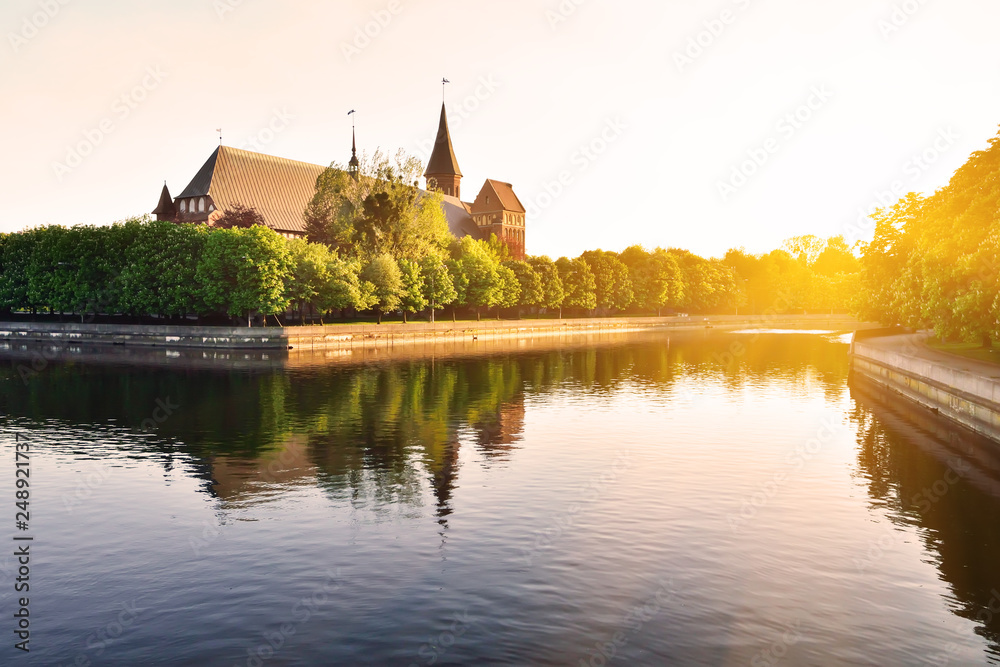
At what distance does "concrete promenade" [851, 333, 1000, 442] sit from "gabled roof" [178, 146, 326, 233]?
312 feet

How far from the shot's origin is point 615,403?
37031 millimetres

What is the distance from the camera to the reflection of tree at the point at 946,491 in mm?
13805

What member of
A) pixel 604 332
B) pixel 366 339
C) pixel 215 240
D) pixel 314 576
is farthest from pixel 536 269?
pixel 314 576

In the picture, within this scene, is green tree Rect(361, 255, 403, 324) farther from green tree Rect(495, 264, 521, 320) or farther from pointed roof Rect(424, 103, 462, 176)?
pointed roof Rect(424, 103, 462, 176)

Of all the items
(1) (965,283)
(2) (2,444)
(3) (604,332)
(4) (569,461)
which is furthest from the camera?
(3) (604,332)

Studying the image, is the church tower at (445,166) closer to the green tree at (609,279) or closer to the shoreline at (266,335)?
the green tree at (609,279)

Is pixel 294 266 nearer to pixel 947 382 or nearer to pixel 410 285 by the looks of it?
pixel 410 285

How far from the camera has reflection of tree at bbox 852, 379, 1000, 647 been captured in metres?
13.8

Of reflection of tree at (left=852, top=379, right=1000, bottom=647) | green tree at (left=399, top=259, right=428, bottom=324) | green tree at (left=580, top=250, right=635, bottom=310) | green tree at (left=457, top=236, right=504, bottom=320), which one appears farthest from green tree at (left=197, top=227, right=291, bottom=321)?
green tree at (left=580, top=250, right=635, bottom=310)

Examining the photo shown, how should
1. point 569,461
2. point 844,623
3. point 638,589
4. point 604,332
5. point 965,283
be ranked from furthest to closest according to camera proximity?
point 604,332
point 965,283
point 569,461
point 638,589
point 844,623

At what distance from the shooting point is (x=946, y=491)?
67.9ft

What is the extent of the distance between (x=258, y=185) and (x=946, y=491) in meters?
122

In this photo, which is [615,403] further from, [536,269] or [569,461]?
[536,269]

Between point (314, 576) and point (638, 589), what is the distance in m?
5.47
